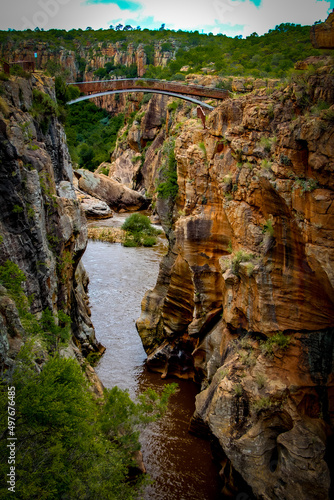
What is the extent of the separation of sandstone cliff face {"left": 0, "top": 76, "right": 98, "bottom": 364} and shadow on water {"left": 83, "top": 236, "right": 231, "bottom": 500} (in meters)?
2.06

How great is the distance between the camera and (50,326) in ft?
43.3

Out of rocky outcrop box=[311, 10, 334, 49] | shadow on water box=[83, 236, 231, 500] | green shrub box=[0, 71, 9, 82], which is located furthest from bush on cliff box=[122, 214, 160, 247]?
rocky outcrop box=[311, 10, 334, 49]

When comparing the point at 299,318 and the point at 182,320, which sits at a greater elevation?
the point at 299,318

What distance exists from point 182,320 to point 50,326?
23.5ft

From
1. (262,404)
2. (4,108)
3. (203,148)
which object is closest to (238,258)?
(262,404)

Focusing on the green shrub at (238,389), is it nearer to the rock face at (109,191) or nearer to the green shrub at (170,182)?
→ the green shrub at (170,182)

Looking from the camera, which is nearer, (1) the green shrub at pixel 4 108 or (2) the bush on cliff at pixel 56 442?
(2) the bush on cliff at pixel 56 442

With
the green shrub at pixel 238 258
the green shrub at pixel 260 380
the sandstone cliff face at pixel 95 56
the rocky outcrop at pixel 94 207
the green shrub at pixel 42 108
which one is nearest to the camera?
the green shrub at pixel 260 380

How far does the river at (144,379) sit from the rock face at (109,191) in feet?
60.7

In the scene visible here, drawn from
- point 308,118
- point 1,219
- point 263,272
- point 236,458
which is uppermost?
point 308,118

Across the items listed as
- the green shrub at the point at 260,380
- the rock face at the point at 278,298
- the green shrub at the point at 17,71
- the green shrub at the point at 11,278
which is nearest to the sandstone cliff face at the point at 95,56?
the green shrub at the point at 17,71

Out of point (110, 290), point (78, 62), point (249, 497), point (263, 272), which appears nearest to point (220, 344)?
point (263, 272)

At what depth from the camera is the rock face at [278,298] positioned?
10.2 metres

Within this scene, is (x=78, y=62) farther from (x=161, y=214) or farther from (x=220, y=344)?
(x=220, y=344)
